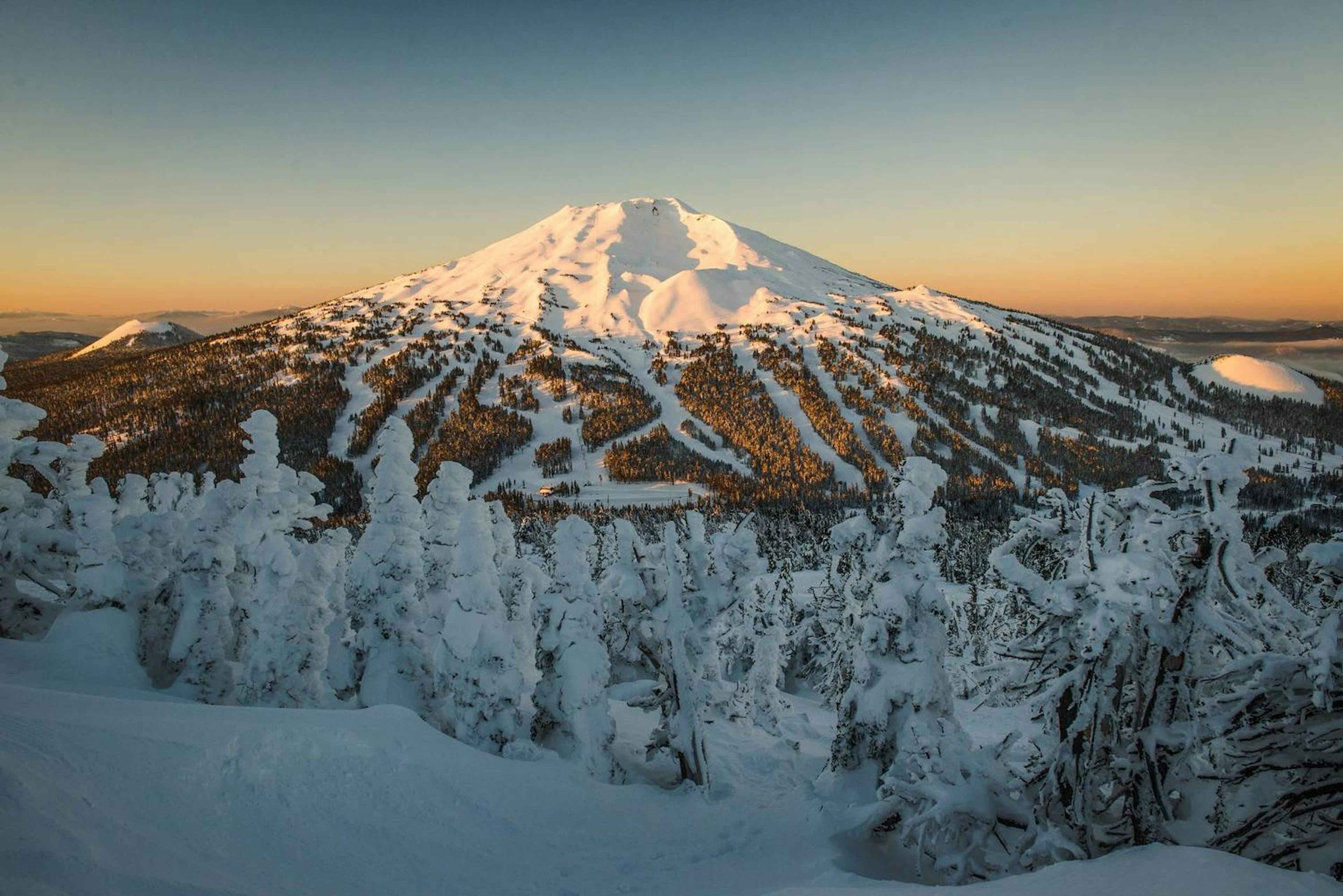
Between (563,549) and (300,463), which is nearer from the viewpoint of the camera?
(563,549)

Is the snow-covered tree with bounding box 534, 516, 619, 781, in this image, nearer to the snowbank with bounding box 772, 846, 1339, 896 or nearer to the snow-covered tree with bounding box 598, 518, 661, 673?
the snow-covered tree with bounding box 598, 518, 661, 673

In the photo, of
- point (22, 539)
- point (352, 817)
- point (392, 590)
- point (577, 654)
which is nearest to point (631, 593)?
point (577, 654)

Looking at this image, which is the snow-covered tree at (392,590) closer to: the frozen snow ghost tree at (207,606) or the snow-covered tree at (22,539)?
the frozen snow ghost tree at (207,606)

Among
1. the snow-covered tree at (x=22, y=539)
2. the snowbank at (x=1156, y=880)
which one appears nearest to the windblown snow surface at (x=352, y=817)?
the snowbank at (x=1156, y=880)

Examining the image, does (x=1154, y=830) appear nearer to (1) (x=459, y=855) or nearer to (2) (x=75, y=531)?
(1) (x=459, y=855)

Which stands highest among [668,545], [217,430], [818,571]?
[668,545]

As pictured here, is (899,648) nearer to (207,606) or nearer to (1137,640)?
(1137,640)

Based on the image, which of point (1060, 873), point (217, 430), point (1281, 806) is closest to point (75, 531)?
point (1060, 873)
